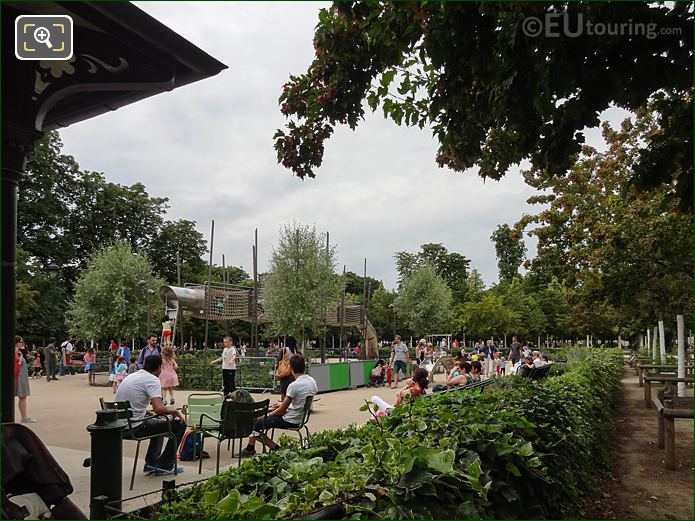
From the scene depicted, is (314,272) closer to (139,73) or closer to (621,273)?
(621,273)

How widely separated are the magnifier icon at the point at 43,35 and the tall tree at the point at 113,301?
28.0 metres

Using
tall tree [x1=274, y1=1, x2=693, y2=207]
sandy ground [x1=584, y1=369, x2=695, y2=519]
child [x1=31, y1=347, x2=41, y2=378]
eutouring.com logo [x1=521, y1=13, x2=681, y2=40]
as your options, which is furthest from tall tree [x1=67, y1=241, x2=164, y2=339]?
eutouring.com logo [x1=521, y1=13, x2=681, y2=40]

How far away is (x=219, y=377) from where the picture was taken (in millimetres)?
17828

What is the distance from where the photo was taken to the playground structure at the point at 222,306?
2064 cm

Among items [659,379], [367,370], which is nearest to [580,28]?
[659,379]

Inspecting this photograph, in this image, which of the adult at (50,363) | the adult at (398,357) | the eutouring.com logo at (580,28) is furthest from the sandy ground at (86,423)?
the eutouring.com logo at (580,28)

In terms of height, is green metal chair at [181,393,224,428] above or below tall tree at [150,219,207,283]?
below

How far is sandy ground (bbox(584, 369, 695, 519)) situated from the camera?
582 cm

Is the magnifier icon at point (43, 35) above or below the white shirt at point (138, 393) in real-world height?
above

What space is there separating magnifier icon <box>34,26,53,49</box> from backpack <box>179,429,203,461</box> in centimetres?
494

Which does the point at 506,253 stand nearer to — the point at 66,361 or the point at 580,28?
the point at 66,361

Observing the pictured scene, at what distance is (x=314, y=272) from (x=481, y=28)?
2912 centimetres

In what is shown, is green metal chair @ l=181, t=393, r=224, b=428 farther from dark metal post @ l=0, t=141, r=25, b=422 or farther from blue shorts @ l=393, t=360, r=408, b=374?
blue shorts @ l=393, t=360, r=408, b=374

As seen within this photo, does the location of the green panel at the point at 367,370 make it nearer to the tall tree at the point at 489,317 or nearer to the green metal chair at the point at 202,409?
the green metal chair at the point at 202,409
